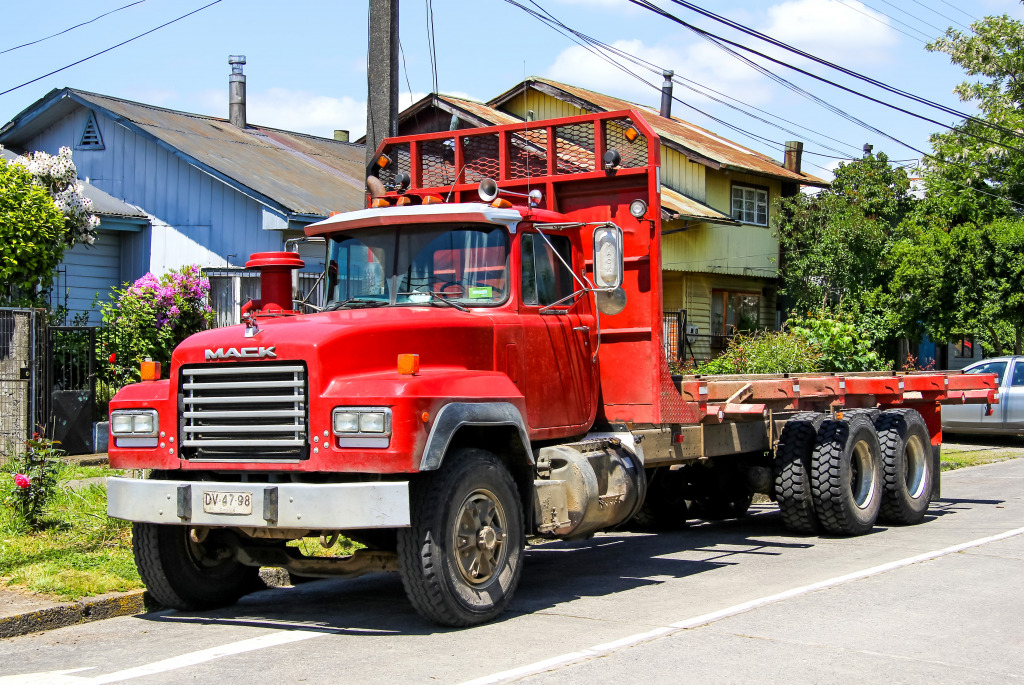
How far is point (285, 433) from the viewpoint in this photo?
7.01 meters

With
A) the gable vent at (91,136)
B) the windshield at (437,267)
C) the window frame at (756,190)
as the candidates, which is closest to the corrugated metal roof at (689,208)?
the window frame at (756,190)

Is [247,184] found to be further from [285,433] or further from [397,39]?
[285,433]

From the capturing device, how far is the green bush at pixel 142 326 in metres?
16.4

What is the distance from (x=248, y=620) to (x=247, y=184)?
467 inches

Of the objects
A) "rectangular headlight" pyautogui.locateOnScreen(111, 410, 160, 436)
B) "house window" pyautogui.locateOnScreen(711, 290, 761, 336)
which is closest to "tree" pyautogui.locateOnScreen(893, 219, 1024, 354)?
"house window" pyautogui.locateOnScreen(711, 290, 761, 336)

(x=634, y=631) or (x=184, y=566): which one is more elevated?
(x=184, y=566)

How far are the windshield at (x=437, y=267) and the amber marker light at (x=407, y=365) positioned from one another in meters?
1.05

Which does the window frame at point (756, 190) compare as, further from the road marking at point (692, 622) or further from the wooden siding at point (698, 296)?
the road marking at point (692, 622)

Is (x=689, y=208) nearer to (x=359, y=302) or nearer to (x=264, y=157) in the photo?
(x=264, y=157)

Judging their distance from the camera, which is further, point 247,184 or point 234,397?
point 247,184

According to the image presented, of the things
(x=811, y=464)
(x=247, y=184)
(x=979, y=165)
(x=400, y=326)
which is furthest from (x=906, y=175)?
(x=400, y=326)

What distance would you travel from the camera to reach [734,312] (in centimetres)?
3359

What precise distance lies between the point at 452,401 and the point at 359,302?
154cm

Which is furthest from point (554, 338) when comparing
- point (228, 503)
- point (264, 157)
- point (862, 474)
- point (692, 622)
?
point (264, 157)
